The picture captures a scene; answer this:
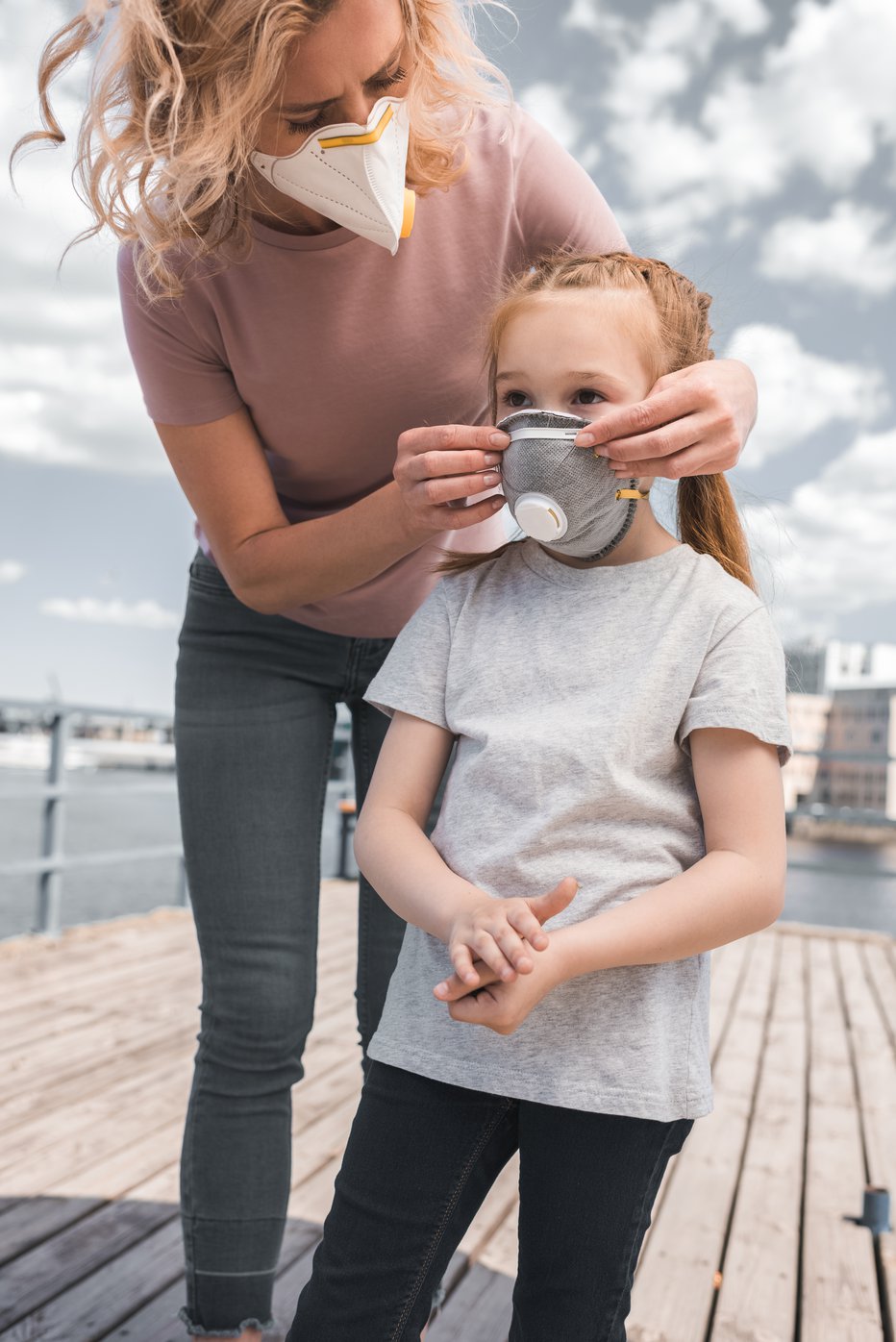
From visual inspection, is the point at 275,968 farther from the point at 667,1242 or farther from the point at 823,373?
the point at 823,373

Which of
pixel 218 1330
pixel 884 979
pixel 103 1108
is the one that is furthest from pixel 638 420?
pixel 884 979

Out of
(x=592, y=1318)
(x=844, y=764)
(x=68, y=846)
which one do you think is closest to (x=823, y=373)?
(x=68, y=846)

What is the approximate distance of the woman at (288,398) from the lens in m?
0.98

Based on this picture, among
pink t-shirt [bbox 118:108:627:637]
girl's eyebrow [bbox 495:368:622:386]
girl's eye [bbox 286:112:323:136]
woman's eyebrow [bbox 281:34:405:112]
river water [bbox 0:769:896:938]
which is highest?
woman's eyebrow [bbox 281:34:405:112]

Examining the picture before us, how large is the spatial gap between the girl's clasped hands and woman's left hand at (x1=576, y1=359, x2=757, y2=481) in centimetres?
35

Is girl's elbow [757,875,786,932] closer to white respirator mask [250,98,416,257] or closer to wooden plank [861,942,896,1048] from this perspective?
white respirator mask [250,98,416,257]

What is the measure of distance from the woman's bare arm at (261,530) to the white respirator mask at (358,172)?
0.26 m

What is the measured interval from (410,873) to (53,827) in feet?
12.4

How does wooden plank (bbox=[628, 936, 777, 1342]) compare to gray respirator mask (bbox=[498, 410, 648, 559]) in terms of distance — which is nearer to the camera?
gray respirator mask (bbox=[498, 410, 648, 559])

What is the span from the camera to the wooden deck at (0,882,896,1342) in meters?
1.71

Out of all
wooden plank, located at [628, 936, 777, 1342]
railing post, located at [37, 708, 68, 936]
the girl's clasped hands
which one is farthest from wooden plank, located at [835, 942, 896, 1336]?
railing post, located at [37, 708, 68, 936]

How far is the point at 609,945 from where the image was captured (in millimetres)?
857

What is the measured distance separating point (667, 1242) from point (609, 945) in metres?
1.42

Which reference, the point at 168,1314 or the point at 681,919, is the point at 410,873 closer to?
the point at 681,919
